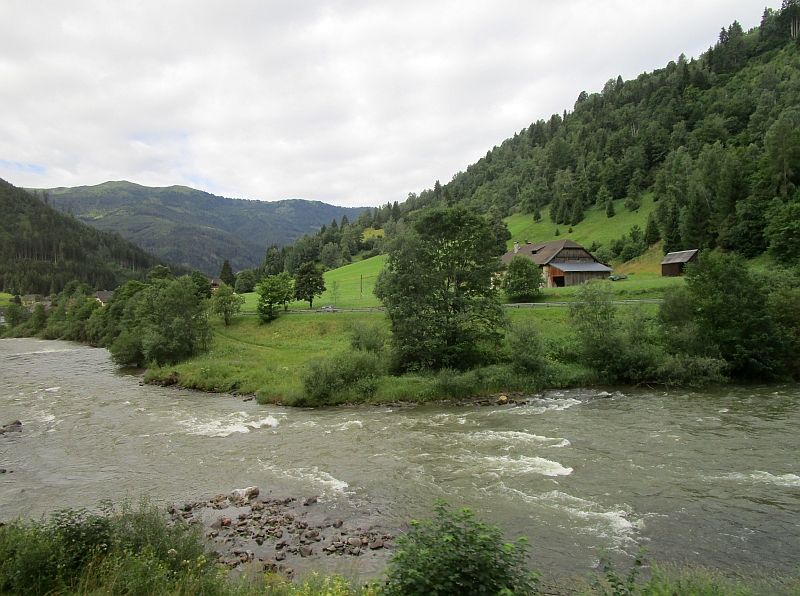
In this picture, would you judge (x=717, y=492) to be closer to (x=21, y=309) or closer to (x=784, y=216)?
(x=784, y=216)

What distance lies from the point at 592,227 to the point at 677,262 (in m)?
48.2

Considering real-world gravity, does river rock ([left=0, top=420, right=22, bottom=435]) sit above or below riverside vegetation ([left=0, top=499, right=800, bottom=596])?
below

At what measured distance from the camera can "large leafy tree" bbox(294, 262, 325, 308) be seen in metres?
76.0

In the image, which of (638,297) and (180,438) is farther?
(638,297)

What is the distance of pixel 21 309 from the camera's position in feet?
376

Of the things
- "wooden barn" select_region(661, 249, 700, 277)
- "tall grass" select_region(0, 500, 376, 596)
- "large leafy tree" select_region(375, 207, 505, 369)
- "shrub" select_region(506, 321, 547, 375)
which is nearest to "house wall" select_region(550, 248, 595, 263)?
"wooden barn" select_region(661, 249, 700, 277)

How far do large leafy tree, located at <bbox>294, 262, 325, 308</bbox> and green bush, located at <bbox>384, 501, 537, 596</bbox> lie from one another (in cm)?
6838

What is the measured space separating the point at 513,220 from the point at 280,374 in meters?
121

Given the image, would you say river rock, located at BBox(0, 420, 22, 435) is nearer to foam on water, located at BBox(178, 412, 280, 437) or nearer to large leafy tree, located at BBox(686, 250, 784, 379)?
foam on water, located at BBox(178, 412, 280, 437)

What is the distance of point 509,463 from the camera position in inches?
755

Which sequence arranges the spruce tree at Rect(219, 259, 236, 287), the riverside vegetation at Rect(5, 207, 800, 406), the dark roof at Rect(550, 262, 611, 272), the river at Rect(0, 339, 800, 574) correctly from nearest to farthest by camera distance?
the river at Rect(0, 339, 800, 574) < the riverside vegetation at Rect(5, 207, 800, 406) < the dark roof at Rect(550, 262, 611, 272) < the spruce tree at Rect(219, 259, 236, 287)

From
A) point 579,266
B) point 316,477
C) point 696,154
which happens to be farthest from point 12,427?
point 696,154

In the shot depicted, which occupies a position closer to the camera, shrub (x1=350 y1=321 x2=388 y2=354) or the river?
the river

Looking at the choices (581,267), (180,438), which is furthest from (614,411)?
(581,267)
